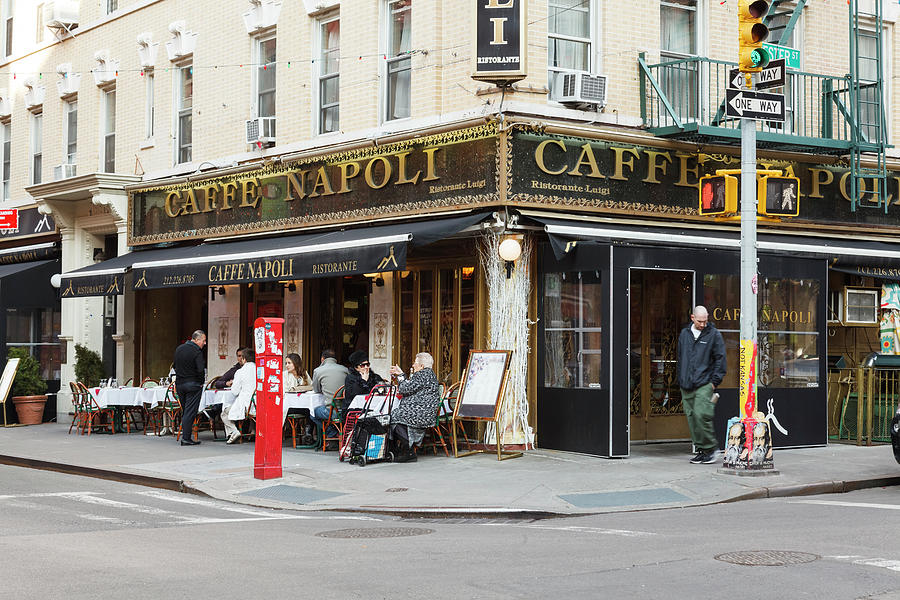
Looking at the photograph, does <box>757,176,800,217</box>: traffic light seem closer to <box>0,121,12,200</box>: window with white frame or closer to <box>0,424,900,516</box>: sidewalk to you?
<box>0,424,900,516</box>: sidewalk

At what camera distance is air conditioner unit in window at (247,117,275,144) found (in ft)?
64.0

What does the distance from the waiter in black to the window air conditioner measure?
10.7m

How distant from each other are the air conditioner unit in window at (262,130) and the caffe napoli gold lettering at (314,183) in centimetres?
65

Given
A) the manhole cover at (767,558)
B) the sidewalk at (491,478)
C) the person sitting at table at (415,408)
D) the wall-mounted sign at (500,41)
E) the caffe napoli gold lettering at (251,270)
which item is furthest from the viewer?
the caffe napoli gold lettering at (251,270)

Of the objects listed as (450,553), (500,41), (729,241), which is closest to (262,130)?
(500,41)

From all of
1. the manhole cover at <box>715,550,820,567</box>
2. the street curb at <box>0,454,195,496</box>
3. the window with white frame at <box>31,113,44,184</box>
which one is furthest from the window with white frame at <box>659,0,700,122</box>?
the window with white frame at <box>31,113,44,184</box>

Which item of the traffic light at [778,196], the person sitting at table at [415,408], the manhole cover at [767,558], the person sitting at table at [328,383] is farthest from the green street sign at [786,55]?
the person sitting at table at [328,383]

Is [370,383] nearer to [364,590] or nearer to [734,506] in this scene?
[734,506]

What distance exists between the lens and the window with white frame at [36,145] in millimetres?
26531

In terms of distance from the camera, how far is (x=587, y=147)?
51.8ft

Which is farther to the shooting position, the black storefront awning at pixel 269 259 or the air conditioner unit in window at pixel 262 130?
the air conditioner unit in window at pixel 262 130

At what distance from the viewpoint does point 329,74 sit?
734 inches

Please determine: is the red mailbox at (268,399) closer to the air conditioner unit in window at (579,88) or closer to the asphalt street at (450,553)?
the asphalt street at (450,553)

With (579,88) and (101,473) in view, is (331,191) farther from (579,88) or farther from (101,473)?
(101,473)
